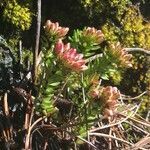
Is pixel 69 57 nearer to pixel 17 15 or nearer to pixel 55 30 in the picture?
pixel 55 30

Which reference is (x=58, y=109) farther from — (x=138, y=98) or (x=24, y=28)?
(x=138, y=98)

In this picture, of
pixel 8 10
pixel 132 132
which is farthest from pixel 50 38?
pixel 132 132

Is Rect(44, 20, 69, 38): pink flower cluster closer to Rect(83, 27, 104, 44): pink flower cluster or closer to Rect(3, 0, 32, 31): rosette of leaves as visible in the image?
Rect(83, 27, 104, 44): pink flower cluster

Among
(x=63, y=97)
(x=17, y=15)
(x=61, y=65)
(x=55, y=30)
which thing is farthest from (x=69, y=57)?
(x=17, y=15)

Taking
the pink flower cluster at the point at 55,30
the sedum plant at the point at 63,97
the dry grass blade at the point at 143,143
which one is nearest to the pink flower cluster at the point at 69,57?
the sedum plant at the point at 63,97

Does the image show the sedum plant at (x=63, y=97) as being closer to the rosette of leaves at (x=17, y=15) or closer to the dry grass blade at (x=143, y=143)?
the dry grass blade at (x=143, y=143)

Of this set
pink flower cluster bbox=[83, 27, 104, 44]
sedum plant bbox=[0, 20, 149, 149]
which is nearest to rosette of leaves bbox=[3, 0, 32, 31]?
sedum plant bbox=[0, 20, 149, 149]
